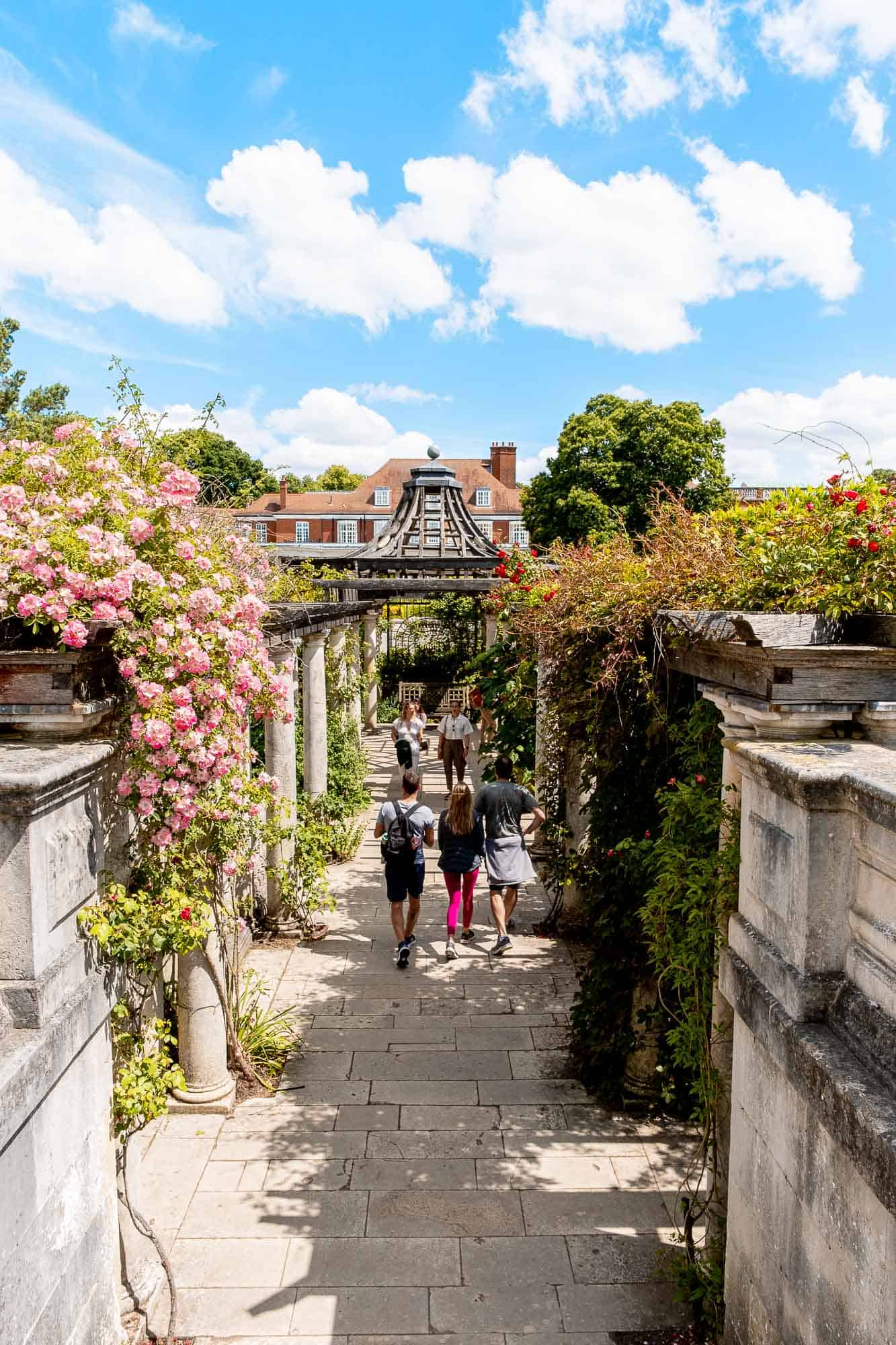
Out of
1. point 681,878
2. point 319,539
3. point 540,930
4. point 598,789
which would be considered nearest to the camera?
point 681,878

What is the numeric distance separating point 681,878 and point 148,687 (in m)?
2.37

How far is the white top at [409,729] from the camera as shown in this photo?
11.5 m

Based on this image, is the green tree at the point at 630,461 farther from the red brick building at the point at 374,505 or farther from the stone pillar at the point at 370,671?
the red brick building at the point at 374,505

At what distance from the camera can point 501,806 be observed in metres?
7.68

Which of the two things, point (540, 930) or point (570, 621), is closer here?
point (570, 621)

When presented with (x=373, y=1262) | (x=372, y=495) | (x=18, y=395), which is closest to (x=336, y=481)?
(x=372, y=495)

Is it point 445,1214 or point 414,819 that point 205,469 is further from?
point 445,1214

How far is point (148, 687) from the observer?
3500 mm

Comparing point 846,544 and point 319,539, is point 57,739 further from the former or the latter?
point 319,539

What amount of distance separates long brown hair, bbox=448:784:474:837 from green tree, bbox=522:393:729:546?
1782 centimetres

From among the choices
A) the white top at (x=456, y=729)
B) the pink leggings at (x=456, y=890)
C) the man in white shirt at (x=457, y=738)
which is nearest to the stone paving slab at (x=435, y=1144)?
the pink leggings at (x=456, y=890)

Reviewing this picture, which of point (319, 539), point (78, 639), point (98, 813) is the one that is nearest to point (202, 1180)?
point (98, 813)

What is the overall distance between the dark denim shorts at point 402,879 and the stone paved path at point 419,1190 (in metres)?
0.85

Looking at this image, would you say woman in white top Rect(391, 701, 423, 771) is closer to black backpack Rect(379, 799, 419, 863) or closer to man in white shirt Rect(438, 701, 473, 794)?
man in white shirt Rect(438, 701, 473, 794)
